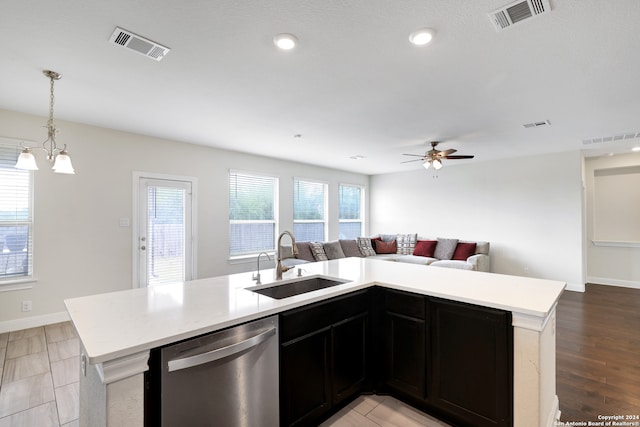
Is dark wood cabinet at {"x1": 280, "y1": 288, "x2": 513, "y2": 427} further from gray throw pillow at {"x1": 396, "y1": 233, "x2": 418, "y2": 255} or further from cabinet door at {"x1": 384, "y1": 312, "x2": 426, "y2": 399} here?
gray throw pillow at {"x1": 396, "y1": 233, "x2": 418, "y2": 255}

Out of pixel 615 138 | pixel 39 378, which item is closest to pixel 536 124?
pixel 615 138

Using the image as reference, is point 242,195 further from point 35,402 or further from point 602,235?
point 602,235

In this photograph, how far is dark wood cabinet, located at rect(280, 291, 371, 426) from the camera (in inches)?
66.8

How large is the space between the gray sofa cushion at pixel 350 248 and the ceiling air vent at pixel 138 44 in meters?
5.02

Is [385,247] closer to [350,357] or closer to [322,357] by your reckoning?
[350,357]

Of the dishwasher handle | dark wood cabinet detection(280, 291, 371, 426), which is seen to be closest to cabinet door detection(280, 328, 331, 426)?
dark wood cabinet detection(280, 291, 371, 426)

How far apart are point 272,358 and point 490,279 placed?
1.72m

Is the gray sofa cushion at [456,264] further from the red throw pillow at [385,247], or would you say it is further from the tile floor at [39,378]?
the tile floor at [39,378]

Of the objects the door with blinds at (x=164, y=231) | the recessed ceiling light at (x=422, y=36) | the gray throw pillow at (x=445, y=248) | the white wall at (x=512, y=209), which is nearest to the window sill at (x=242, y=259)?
the door with blinds at (x=164, y=231)

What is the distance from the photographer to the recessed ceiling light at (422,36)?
1950 millimetres

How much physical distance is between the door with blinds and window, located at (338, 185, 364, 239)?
395cm

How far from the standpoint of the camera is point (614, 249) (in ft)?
19.4

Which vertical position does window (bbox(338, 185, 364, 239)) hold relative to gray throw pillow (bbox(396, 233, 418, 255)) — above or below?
above

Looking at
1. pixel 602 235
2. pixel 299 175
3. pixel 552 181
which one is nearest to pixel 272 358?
pixel 299 175
